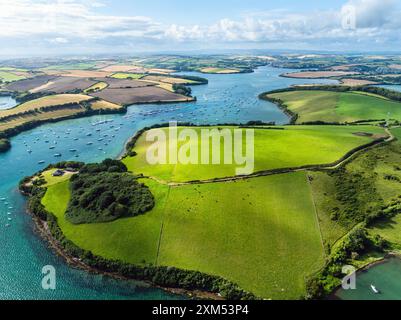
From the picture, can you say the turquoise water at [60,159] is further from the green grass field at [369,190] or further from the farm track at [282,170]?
the green grass field at [369,190]

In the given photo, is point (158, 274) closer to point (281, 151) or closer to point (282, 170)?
point (282, 170)

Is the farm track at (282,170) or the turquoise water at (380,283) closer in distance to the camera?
the turquoise water at (380,283)

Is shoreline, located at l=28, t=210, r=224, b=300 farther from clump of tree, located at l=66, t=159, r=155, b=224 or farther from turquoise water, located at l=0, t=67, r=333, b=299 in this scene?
clump of tree, located at l=66, t=159, r=155, b=224

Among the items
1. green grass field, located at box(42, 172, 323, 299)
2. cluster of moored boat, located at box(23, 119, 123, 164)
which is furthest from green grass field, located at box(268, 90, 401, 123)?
green grass field, located at box(42, 172, 323, 299)

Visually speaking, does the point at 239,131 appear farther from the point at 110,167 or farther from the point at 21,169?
the point at 21,169

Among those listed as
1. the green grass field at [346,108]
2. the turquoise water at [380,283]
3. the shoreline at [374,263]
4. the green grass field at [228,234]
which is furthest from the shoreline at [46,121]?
the turquoise water at [380,283]

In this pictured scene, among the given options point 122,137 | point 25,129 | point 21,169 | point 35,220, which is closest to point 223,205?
point 35,220
